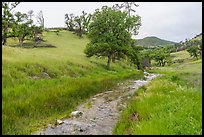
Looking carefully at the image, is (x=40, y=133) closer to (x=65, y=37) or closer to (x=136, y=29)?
(x=136, y=29)

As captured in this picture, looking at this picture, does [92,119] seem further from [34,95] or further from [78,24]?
[78,24]

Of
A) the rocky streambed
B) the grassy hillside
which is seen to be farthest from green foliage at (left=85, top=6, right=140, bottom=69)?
the rocky streambed

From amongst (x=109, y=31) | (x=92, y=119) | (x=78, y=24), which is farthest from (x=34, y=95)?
(x=78, y=24)

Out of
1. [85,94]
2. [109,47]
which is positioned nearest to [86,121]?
[85,94]

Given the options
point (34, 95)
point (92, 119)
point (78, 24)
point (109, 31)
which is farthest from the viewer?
point (78, 24)

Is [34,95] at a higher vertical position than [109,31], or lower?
lower

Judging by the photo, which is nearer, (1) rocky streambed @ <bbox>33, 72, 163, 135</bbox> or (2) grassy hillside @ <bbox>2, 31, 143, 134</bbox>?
(1) rocky streambed @ <bbox>33, 72, 163, 135</bbox>

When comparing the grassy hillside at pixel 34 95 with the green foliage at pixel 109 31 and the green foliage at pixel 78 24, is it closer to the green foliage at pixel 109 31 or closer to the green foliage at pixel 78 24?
the green foliage at pixel 109 31

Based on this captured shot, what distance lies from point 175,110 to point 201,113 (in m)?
1.38

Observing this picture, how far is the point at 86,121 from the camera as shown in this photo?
15555 millimetres

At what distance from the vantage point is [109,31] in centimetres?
4972

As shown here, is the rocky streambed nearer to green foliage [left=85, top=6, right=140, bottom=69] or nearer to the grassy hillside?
the grassy hillside

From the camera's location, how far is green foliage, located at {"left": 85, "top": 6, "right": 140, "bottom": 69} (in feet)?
156

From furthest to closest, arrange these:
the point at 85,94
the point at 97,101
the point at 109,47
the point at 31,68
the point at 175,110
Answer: the point at 109,47 → the point at 31,68 → the point at 85,94 → the point at 97,101 → the point at 175,110
